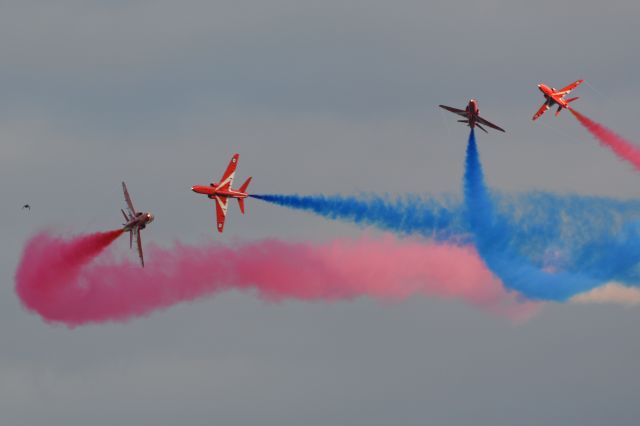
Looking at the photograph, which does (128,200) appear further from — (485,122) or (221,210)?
(485,122)

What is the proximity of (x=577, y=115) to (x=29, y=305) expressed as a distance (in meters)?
35.7

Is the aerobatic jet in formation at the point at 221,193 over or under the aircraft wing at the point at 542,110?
under

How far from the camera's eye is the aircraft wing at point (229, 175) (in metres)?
140

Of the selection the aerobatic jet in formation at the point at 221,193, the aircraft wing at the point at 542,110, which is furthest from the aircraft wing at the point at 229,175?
the aircraft wing at the point at 542,110

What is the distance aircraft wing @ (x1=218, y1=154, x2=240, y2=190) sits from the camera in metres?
140

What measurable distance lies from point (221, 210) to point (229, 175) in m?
2.38

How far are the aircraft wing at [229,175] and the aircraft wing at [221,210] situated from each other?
0.73 metres

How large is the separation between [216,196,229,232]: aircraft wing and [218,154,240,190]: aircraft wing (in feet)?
2.40

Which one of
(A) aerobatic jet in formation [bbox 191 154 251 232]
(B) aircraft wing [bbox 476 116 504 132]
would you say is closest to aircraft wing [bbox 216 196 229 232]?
(A) aerobatic jet in formation [bbox 191 154 251 232]

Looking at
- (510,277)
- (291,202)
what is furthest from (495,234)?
(291,202)

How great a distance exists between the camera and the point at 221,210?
13975 centimetres

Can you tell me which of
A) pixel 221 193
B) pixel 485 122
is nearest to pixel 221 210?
pixel 221 193

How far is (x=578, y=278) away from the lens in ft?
467

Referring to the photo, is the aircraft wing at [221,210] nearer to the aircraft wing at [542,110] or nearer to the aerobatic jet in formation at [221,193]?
the aerobatic jet in formation at [221,193]
